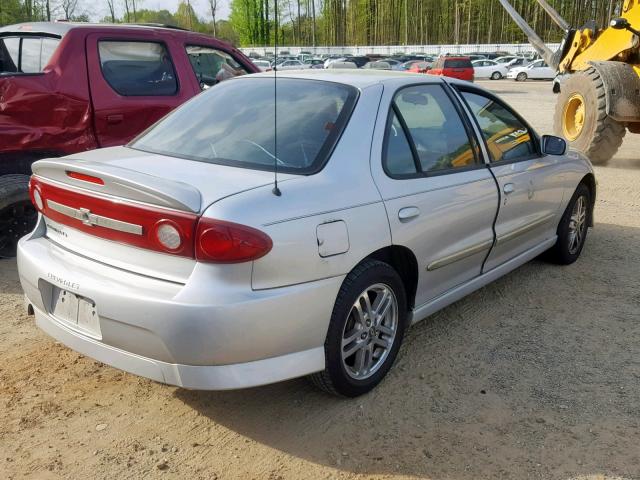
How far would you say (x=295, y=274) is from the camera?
8.44 feet

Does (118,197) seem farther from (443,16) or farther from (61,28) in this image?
(443,16)

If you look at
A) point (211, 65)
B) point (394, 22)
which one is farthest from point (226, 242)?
point (394, 22)

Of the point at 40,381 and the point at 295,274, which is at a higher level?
the point at 295,274

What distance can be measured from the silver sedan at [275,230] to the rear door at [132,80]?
1.74 meters

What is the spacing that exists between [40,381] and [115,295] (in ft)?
3.50

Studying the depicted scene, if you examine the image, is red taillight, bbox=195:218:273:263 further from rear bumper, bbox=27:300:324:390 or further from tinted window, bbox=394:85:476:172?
tinted window, bbox=394:85:476:172

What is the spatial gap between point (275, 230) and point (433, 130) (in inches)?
60.0

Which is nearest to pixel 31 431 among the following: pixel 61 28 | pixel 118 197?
pixel 118 197

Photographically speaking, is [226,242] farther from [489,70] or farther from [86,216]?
[489,70]

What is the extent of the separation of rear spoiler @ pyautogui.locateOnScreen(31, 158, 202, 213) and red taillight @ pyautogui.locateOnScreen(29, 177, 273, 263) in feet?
0.11

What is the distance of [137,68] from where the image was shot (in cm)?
546

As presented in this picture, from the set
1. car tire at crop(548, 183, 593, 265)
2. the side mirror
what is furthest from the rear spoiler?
car tire at crop(548, 183, 593, 265)

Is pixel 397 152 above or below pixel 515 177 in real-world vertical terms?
above

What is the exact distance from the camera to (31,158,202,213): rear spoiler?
2.46 metres
